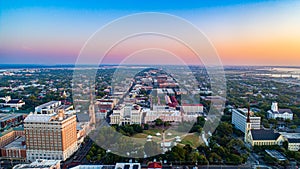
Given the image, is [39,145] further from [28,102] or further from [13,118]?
[28,102]

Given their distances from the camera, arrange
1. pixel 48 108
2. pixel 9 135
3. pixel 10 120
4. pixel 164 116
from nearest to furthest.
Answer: pixel 9 135
pixel 48 108
pixel 10 120
pixel 164 116

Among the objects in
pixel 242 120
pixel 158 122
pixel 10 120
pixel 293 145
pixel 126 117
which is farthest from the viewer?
pixel 126 117

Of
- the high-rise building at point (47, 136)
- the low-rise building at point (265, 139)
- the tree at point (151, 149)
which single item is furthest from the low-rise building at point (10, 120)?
the low-rise building at point (265, 139)

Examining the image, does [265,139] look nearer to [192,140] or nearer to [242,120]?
[242,120]

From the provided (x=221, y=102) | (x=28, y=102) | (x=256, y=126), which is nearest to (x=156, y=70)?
(x=221, y=102)

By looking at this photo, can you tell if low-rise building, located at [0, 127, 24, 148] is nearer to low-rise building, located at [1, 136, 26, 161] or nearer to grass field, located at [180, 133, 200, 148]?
low-rise building, located at [1, 136, 26, 161]

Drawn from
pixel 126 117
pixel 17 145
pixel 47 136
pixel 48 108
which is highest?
pixel 48 108

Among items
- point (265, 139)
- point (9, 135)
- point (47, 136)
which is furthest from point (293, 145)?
point (9, 135)

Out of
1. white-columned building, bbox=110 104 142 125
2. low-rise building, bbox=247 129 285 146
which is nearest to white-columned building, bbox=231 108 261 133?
low-rise building, bbox=247 129 285 146

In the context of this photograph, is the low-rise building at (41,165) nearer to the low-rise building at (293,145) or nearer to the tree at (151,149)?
the tree at (151,149)
